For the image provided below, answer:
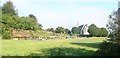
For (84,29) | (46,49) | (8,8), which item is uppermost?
(8,8)

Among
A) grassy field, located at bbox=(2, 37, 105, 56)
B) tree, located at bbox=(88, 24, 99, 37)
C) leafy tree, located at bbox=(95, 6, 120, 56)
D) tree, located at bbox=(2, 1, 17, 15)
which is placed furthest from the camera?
tree, located at bbox=(2, 1, 17, 15)

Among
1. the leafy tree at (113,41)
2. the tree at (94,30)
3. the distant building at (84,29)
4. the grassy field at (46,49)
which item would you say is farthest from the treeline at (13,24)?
the leafy tree at (113,41)

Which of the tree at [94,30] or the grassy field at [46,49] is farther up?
the tree at [94,30]

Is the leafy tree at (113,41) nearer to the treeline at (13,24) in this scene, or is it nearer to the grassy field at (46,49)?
the grassy field at (46,49)

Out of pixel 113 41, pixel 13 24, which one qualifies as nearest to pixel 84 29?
pixel 13 24

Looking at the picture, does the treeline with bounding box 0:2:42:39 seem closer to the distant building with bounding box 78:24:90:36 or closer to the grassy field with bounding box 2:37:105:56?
the grassy field with bounding box 2:37:105:56

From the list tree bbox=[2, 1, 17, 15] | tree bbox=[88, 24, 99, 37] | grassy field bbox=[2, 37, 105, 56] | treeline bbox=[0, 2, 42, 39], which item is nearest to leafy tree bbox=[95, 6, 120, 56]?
grassy field bbox=[2, 37, 105, 56]

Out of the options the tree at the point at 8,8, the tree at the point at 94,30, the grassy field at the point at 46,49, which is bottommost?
the grassy field at the point at 46,49

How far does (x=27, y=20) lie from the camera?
35562 millimetres

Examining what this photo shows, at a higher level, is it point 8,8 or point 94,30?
point 8,8

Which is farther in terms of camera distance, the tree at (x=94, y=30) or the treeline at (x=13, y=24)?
the tree at (x=94, y=30)

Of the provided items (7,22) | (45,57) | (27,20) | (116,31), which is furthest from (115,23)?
(27,20)

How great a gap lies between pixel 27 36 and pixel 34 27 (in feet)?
10.3

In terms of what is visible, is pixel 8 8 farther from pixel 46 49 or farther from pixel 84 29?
pixel 46 49
